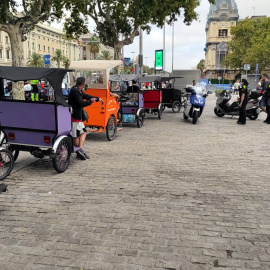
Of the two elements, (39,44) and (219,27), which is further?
(219,27)

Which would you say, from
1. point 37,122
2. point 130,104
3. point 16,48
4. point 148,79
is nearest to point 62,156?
point 37,122

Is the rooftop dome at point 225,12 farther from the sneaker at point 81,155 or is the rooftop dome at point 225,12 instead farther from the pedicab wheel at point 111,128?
the sneaker at point 81,155

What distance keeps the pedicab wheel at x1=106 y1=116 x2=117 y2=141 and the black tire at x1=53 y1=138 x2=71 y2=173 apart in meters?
3.04

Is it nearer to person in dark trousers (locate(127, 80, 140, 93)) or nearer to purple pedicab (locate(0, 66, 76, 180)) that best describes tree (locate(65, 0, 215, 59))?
person in dark trousers (locate(127, 80, 140, 93))

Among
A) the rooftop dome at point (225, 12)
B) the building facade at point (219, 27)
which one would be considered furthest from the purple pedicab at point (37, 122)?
the rooftop dome at point (225, 12)

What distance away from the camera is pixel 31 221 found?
3945mm

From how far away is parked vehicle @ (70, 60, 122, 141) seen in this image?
891 cm

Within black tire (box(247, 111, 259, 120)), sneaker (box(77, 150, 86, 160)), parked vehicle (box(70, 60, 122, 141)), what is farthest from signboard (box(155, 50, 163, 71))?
sneaker (box(77, 150, 86, 160))

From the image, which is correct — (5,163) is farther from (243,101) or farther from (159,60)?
(159,60)

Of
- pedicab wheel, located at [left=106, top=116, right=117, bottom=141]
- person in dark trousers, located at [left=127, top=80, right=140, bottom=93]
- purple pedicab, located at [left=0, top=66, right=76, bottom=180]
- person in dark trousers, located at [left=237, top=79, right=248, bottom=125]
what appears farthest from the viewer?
person in dark trousers, located at [left=237, top=79, right=248, bottom=125]

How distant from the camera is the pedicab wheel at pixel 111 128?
30.3 ft

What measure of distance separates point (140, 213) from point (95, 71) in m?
5.80

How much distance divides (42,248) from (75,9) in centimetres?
1782

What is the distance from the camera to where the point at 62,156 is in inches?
239
